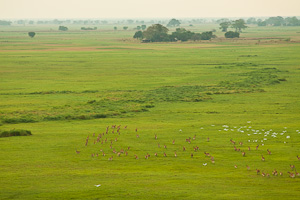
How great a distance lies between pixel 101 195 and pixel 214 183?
4754mm

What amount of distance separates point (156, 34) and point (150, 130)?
106288 mm

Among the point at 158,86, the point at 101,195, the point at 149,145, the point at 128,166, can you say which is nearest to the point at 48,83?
the point at 158,86

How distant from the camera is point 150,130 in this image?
33.9 meters

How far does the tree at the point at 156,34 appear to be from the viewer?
138 metres

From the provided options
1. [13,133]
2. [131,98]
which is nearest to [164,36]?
[131,98]

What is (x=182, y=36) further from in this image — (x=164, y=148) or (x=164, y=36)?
(x=164, y=148)

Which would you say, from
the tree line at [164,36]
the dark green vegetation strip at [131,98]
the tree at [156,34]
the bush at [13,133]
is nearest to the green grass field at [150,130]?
the dark green vegetation strip at [131,98]

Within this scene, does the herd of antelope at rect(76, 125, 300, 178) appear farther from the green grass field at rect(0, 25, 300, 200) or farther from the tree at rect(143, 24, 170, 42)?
the tree at rect(143, 24, 170, 42)

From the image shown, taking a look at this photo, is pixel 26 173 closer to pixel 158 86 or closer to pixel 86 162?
pixel 86 162

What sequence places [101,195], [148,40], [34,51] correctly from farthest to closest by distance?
[148,40] < [34,51] < [101,195]

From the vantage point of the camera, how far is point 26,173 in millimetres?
23406

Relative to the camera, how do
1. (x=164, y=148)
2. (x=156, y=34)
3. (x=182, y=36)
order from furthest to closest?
(x=156, y=34)
(x=182, y=36)
(x=164, y=148)

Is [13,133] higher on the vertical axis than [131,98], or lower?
higher

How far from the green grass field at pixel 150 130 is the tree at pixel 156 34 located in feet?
202
